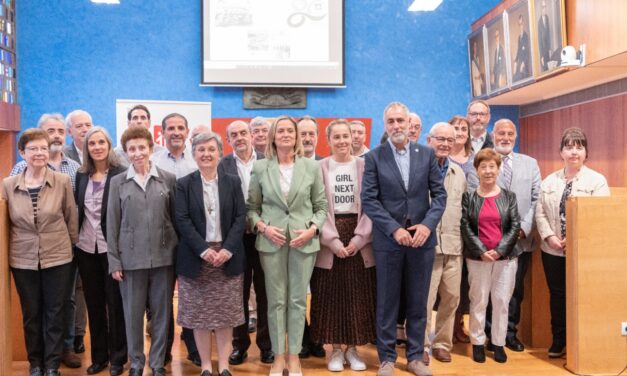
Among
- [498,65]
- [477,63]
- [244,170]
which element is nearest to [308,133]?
[244,170]

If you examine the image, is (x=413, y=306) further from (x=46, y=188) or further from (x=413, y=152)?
(x=46, y=188)

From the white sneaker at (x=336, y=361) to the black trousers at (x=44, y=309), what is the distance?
160 cm

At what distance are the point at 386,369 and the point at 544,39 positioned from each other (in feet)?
11.5

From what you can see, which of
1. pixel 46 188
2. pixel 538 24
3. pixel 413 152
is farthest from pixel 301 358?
pixel 538 24

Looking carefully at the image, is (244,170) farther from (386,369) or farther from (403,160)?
(386,369)

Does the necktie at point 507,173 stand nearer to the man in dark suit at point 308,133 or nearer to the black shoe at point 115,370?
the man in dark suit at point 308,133

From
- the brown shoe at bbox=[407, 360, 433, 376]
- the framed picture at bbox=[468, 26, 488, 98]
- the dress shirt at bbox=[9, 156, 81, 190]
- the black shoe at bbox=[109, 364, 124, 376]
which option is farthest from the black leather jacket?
the framed picture at bbox=[468, 26, 488, 98]

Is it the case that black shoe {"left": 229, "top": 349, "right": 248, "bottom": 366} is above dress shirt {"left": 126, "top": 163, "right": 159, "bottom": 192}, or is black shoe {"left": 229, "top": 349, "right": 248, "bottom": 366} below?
below

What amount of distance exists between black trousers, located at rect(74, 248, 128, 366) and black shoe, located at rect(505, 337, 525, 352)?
2.57 m

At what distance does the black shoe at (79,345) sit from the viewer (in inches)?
154

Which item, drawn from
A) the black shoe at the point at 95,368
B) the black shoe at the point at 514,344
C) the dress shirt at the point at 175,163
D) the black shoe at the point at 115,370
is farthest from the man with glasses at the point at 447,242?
the black shoe at the point at 95,368

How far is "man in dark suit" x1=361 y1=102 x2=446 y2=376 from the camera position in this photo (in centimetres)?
332

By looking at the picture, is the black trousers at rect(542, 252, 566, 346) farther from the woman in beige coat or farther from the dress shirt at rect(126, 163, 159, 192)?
the woman in beige coat

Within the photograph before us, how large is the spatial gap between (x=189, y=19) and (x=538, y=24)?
13.2ft
